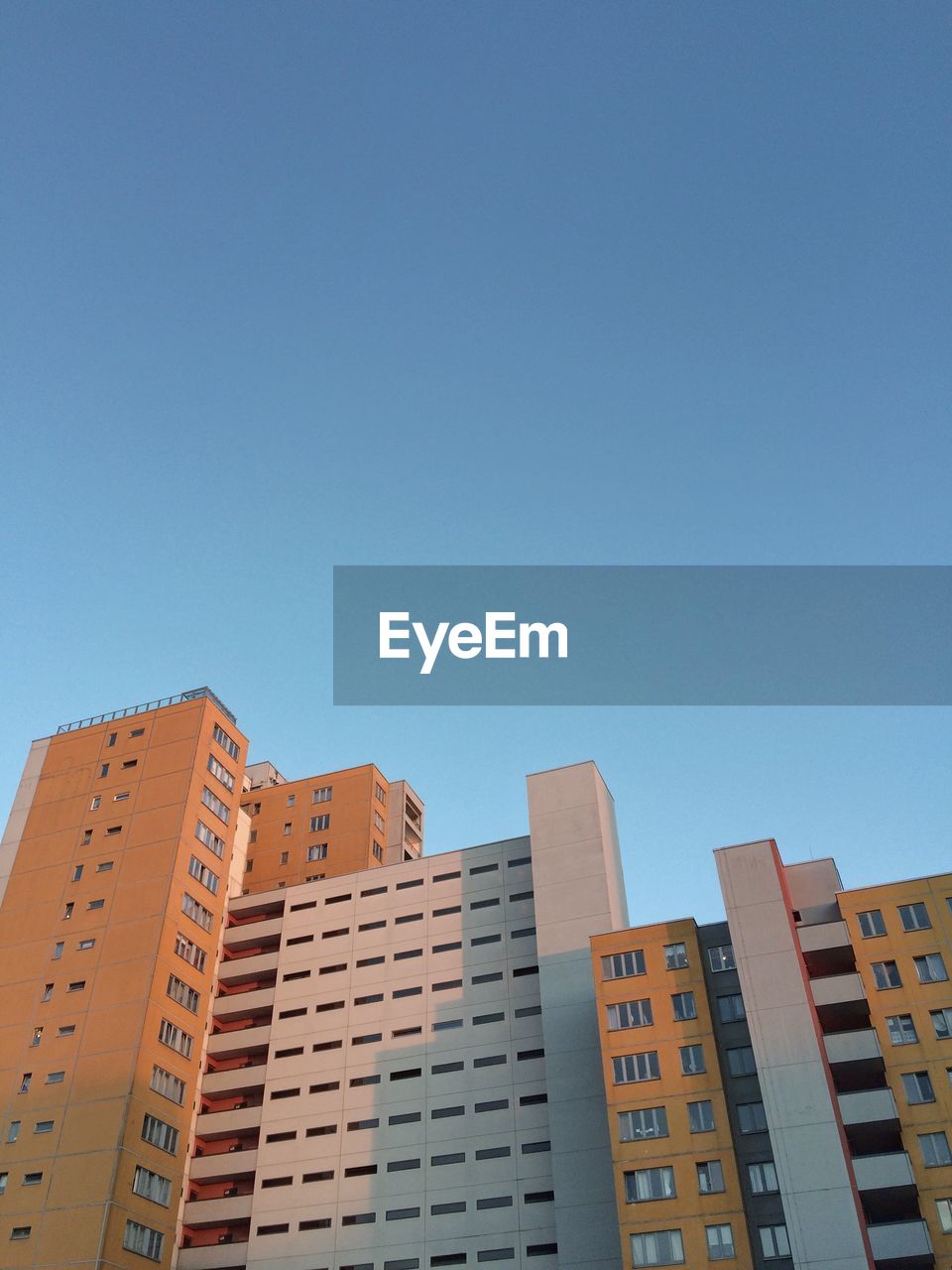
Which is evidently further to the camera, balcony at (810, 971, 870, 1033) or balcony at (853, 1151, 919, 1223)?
balcony at (810, 971, 870, 1033)

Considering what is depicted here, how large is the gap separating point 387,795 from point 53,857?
26982mm

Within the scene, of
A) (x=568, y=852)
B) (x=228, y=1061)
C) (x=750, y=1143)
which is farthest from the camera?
(x=228, y=1061)

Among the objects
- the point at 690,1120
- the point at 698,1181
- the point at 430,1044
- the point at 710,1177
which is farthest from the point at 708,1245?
the point at 430,1044

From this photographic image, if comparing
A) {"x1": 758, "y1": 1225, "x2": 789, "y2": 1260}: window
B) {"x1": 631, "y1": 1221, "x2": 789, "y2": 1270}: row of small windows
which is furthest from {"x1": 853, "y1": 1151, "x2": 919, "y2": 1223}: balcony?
{"x1": 631, "y1": 1221, "x2": 789, "y2": 1270}: row of small windows

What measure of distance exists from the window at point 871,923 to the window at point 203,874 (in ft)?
137

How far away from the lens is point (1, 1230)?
61125 millimetres

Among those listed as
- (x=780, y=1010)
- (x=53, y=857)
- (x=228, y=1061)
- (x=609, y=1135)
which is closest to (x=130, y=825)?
(x=53, y=857)

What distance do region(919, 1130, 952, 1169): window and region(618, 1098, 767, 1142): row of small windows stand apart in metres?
6.85

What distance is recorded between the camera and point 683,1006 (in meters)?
57.2

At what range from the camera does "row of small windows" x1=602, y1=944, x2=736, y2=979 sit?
58375 mm

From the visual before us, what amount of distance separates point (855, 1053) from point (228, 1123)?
38145 millimetres

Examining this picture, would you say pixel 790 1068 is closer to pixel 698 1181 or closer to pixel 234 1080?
pixel 698 1181

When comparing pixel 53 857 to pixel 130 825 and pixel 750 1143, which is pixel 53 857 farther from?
pixel 750 1143

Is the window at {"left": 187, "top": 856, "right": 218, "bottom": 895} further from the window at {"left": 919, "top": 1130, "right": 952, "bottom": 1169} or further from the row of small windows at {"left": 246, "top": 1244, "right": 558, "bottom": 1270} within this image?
the window at {"left": 919, "top": 1130, "right": 952, "bottom": 1169}
